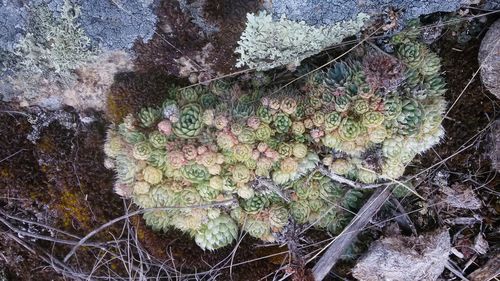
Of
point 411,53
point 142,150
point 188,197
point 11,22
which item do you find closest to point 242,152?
point 188,197

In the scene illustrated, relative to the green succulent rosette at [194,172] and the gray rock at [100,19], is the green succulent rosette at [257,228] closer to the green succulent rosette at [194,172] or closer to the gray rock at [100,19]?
the green succulent rosette at [194,172]

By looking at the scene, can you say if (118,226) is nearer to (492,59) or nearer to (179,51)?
(179,51)

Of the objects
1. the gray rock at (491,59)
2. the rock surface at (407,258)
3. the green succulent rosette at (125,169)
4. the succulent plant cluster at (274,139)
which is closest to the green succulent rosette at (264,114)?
the succulent plant cluster at (274,139)

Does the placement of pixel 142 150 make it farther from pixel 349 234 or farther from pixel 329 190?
pixel 349 234

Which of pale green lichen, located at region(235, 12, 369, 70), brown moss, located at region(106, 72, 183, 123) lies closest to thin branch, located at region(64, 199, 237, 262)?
brown moss, located at region(106, 72, 183, 123)

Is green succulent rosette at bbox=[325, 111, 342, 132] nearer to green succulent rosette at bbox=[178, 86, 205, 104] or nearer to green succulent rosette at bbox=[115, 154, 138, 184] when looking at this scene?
green succulent rosette at bbox=[178, 86, 205, 104]

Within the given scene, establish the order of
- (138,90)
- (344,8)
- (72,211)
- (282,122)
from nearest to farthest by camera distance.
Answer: (344,8)
(282,122)
(138,90)
(72,211)

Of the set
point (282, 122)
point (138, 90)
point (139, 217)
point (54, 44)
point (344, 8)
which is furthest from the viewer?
point (139, 217)
